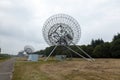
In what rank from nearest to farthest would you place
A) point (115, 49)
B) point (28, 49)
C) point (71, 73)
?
point (71, 73)
point (115, 49)
point (28, 49)

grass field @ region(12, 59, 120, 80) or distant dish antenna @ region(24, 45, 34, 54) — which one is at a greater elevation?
distant dish antenna @ region(24, 45, 34, 54)

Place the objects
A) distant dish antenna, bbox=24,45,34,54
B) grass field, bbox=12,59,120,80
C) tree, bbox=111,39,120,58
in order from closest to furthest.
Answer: grass field, bbox=12,59,120,80 → tree, bbox=111,39,120,58 → distant dish antenna, bbox=24,45,34,54

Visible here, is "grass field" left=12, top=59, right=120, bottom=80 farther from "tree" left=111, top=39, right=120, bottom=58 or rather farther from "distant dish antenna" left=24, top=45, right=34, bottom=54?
"distant dish antenna" left=24, top=45, right=34, bottom=54

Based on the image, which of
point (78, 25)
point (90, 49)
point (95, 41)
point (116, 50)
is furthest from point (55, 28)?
point (95, 41)

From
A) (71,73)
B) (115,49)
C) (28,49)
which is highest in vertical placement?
(28,49)

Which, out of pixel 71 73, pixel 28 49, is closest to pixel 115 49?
pixel 71 73

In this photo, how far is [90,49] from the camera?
97.2 m

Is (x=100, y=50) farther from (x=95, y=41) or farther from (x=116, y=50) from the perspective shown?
(x=95, y=41)

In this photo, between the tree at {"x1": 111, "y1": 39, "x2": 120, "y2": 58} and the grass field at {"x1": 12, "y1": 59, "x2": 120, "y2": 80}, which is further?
the tree at {"x1": 111, "y1": 39, "x2": 120, "y2": 58}

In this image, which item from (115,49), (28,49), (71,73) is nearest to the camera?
(71,73)

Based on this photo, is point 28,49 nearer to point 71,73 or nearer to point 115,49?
point 115,49

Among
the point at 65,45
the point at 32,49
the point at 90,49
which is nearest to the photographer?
the point at 65,45

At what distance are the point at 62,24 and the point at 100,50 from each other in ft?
107

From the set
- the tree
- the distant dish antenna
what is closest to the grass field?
the tree
